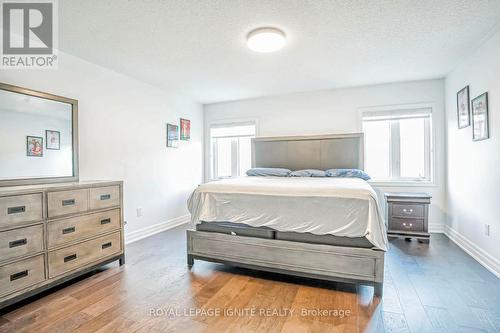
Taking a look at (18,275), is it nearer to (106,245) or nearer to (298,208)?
(106,245)

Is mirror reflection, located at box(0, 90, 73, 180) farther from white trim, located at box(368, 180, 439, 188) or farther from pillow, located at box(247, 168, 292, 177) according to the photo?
white trim, located at box(368, 180, 439, 188)

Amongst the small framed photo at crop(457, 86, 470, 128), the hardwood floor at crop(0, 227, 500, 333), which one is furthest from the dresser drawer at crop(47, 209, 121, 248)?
the small framed photo at crop(457, 86, 470, 128)

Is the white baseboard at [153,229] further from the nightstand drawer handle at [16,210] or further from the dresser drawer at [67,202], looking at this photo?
the nightstand drawer handle at [16,210]

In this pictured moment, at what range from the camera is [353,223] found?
2059mm

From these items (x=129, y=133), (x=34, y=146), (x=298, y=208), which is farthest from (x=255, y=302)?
(x=129, y=133)

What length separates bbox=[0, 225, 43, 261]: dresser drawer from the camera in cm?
183

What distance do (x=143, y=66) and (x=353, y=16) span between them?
2.51 m

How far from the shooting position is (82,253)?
7.72 feet

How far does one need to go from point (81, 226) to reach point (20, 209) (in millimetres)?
522

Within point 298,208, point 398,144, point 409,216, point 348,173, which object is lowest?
point 409,216

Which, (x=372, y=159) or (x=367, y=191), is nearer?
(x=367, y=191)

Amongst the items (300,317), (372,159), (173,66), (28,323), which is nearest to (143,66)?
(173,66)

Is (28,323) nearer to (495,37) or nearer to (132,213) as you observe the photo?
(132,213)

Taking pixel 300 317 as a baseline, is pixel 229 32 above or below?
above
